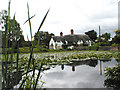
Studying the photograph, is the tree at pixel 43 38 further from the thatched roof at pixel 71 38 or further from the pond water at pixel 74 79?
the thatched roof at pixel 71 38

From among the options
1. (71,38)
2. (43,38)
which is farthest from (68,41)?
(43,38)

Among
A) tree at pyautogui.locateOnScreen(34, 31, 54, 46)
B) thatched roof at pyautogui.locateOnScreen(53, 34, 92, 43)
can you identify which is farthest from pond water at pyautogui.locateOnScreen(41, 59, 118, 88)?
thatched roof at pyautogui.locateOnScreen(53, 34, 92, 43)

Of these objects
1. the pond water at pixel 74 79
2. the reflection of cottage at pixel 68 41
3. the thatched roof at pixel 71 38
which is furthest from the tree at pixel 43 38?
the thatched roof at pixel 71 38

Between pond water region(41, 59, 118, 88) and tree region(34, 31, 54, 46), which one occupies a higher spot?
tree region(34, 31, 54, 46)

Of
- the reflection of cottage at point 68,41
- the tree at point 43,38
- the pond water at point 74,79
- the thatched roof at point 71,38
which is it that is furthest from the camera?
Result: the thatched roof at point 71,38

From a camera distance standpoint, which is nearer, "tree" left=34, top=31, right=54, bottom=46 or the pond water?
"tree" left=34, top=31, right=54, bottom=46

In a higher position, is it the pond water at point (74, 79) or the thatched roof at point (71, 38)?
the thatched roof at point (71, 38)

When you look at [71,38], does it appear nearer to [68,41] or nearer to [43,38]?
[68,41]

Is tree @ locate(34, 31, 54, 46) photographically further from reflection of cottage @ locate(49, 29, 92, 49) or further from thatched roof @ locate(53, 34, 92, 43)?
thatched roof @ locate(53, 34, 92, 43)

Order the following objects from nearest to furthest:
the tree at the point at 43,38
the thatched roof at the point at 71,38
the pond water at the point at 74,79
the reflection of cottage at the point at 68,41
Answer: the tree at the point at 43,38, the pond water at the point at 74,79, the reflection of cottage at the point at 68,41, the thatched roof at the point at 71,38

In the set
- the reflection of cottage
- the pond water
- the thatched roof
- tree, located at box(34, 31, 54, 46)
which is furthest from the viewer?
the thatched roof

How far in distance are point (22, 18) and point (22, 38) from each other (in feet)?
0.43

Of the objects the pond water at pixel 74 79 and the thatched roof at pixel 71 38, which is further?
the thatched roof at pixel 71 38

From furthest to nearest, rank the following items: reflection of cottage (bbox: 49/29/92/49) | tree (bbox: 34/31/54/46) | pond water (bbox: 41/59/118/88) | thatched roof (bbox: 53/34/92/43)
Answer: thatched roof (bbox: 53/34/92/43) < reflection of cottage (bbox: 49/29/92/49) < pond water (bbox: 41/59/118/88) < tree (bbox: 34/31/54/46)
